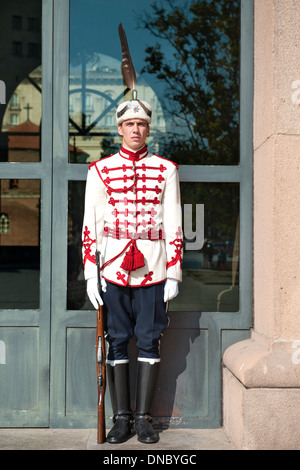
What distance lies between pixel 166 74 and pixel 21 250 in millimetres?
1679

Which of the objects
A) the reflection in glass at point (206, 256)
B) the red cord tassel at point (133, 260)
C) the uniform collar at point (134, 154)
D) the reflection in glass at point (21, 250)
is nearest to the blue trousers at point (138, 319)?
the red cord tassel at point (133, 260)

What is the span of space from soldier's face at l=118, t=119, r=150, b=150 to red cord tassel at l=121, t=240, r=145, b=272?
24.7 inches

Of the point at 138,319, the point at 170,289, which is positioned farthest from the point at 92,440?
the point at 170,289

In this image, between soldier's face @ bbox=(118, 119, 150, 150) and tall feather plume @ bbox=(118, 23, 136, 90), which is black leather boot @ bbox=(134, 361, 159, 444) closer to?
soldier's face @ bbox=(118, 119, 150, 150)

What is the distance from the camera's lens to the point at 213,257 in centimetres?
419

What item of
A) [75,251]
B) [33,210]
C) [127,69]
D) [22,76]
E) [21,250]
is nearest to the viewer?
[127,69]

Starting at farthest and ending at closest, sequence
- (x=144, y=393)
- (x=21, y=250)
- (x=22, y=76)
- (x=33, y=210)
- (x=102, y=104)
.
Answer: (x=21, y=250) → (x=33, y=210) → (x=22, y=76) → (x=102, y=104) → (x=144, y=393)

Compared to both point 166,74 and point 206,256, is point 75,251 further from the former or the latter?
point 166,74

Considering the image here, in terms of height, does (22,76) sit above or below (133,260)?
above

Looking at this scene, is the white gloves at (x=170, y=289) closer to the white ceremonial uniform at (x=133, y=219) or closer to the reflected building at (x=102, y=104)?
the white ceremonial uniform at (x=133, y=219)

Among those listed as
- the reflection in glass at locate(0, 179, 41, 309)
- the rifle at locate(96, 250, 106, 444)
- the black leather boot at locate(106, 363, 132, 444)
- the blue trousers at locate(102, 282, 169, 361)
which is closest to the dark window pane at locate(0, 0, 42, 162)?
the reflection in glass at locate(0, 179, 41, 309)

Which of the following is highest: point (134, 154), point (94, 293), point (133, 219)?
point (134, 154)

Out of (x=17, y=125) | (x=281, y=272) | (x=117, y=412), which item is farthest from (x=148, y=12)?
(x=117, y=412)

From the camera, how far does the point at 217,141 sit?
423 cm
